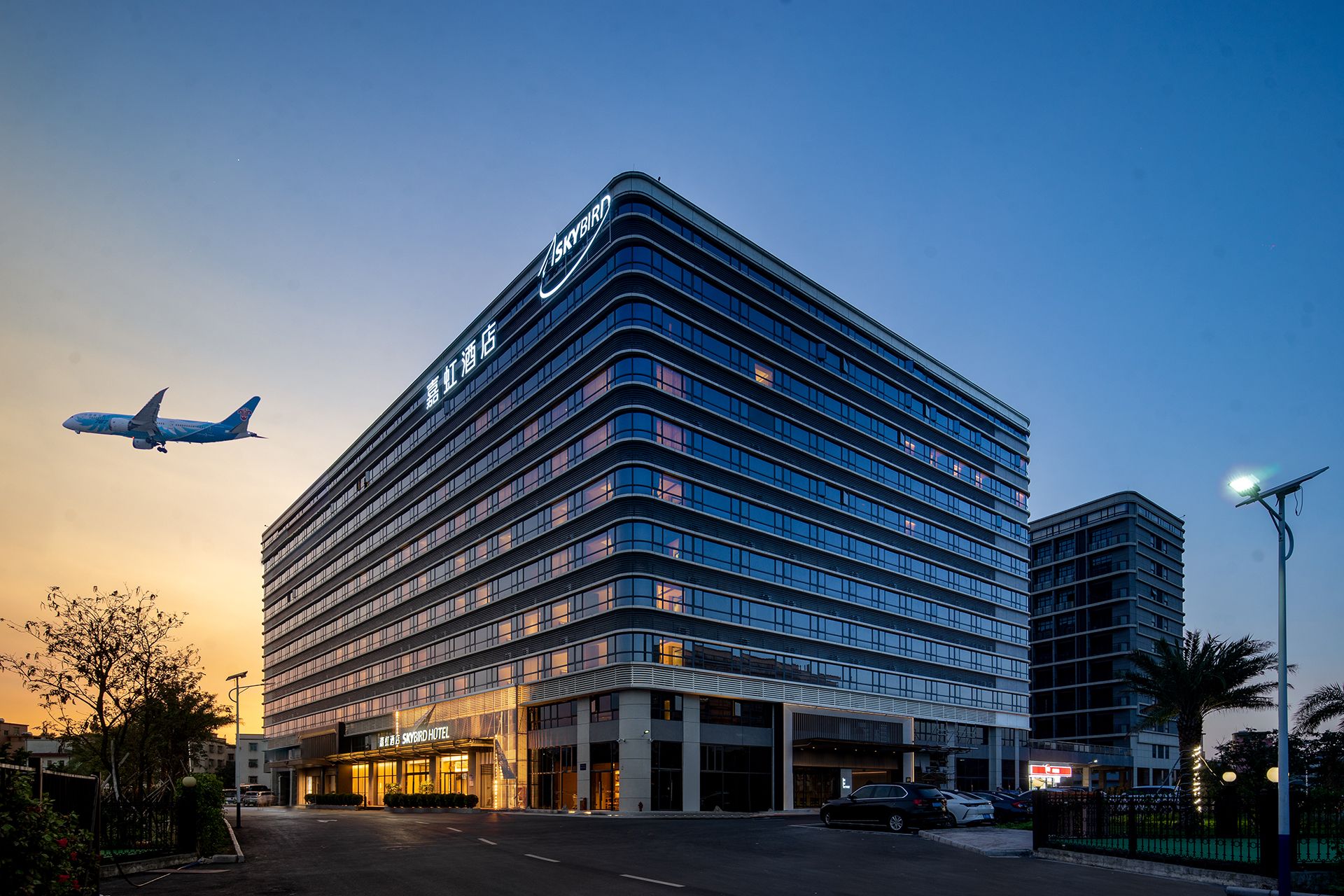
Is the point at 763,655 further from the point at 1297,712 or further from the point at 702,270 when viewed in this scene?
the point at 1297,712

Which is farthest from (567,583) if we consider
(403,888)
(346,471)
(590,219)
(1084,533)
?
(1084,533)

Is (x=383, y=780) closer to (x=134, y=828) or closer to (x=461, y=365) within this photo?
(x=461, y=365)

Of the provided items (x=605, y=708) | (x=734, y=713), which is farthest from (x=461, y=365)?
(x=734, y=713)

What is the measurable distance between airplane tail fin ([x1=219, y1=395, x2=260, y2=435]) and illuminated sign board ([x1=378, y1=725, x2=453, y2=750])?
90.7 ft

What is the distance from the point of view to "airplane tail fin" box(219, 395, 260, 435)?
78438 mm

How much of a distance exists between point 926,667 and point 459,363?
47.3 m

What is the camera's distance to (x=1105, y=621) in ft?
400

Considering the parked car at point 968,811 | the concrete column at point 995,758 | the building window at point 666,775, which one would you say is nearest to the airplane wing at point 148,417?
the building window at point 666,775

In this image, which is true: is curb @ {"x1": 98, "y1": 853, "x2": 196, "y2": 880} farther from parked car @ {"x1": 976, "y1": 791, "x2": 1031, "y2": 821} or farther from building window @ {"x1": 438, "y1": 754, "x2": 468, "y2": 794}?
building window @ {"x1": 438, "y1": 754, "x2": 468, "y2": 794}

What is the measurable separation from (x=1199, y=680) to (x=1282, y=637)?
38423 millimetres

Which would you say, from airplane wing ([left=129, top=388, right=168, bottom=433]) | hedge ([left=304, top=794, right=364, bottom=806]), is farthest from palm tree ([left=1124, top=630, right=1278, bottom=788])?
hedge ([left=304, top=794, right=364, bottom=806])

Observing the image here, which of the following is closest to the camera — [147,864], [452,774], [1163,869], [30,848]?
[30,848]

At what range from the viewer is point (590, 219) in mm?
67500

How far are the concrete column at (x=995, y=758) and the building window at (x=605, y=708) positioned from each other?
44.4 metres
